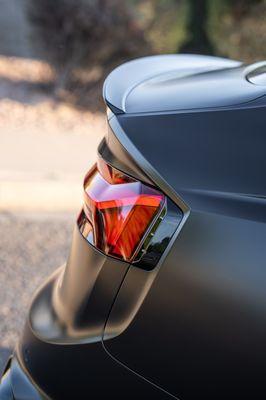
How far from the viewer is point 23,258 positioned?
13.5 feet

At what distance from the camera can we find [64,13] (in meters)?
6.73

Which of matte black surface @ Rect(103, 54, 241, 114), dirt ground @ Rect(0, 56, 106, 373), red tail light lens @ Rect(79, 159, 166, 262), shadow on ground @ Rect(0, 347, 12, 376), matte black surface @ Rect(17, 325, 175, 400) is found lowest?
dirt ground @ Rect(0, 56, 106, 373)

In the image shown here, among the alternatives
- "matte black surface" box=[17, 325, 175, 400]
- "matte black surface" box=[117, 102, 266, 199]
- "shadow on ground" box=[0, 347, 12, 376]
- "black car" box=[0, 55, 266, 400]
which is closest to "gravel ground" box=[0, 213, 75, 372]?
"shadow on ground" box=[0, 347, 12, 376]

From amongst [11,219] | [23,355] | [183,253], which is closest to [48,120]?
[11,219]

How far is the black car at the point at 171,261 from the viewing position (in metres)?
1.55

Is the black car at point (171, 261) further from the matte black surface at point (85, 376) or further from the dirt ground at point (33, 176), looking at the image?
the dirt ground at point (33, 176)

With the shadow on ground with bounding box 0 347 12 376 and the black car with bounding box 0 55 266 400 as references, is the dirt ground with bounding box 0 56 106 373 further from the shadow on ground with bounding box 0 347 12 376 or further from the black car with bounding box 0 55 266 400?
the black car with bounding box 0 55 266 400

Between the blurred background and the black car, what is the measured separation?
172 centimetres

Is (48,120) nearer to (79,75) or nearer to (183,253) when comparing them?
(79,75)

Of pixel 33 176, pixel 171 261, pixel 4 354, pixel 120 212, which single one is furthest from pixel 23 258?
pixel 171 261

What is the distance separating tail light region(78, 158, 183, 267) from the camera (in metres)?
1.64

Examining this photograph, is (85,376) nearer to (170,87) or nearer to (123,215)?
(123,215)

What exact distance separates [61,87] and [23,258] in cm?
372

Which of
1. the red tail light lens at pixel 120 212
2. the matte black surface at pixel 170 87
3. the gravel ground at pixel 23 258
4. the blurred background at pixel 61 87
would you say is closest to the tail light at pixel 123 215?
the red tail light lens at pixel 120 212
